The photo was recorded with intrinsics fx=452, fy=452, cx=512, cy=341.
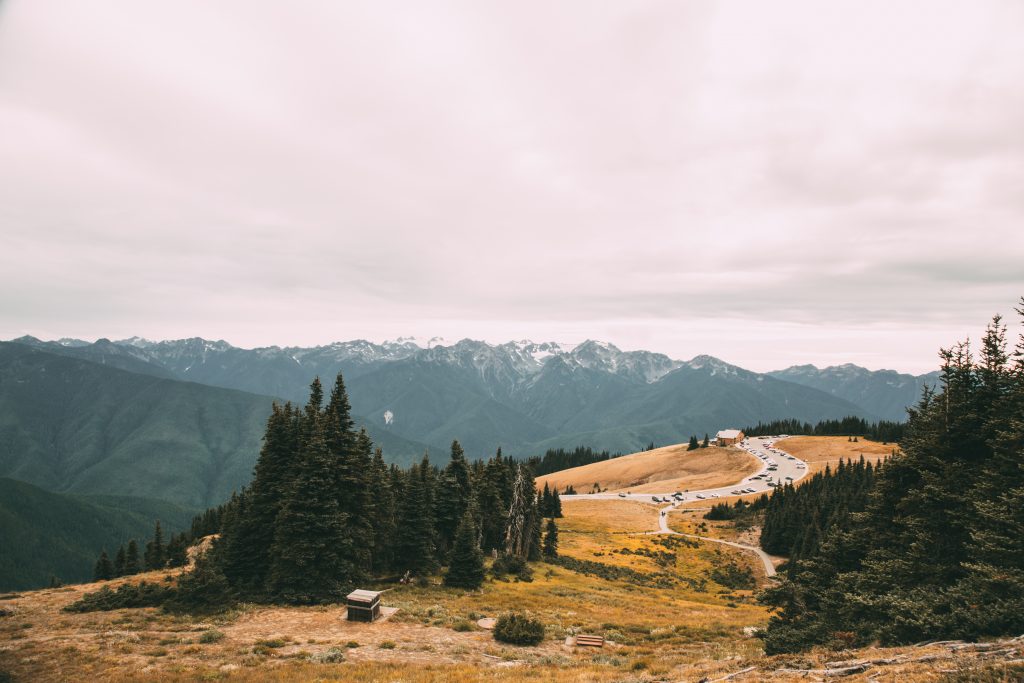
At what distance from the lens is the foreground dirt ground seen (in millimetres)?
15328

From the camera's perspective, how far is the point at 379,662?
2044 centimetres

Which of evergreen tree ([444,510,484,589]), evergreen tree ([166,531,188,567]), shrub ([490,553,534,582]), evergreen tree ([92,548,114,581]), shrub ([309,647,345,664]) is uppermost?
shrub ([309,647,345,664])

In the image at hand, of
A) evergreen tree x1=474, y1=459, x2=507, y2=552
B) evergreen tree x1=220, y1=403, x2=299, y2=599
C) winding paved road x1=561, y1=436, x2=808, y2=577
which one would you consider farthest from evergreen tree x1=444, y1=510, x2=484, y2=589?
winding paved road x1=561, y1=436, x2=808, y2=577

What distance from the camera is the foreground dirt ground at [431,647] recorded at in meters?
15.3

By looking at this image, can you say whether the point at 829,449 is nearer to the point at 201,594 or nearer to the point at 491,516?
the point at 491,516

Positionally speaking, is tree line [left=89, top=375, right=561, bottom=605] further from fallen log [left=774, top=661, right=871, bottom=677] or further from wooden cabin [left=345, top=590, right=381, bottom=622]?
fallen log [left=774, top=661, right=871, bottom=677]

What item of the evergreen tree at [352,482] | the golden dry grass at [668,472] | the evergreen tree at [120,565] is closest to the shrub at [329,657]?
the evergreen tree at [352,482]

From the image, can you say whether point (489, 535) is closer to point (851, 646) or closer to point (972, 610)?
point (851, 646)

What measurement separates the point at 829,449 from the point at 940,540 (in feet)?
495

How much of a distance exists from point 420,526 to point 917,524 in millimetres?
34120

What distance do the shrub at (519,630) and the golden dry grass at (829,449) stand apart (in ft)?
433

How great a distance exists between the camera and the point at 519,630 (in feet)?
82.5

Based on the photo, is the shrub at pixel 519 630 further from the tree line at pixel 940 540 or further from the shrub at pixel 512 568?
the shrub at pixel 512 568

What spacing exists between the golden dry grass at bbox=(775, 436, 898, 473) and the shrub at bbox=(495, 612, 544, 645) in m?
Result: 132
